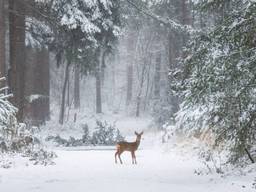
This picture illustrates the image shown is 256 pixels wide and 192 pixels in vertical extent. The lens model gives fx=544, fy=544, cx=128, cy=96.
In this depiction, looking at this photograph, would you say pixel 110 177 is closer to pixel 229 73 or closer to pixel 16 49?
pixel 229 73

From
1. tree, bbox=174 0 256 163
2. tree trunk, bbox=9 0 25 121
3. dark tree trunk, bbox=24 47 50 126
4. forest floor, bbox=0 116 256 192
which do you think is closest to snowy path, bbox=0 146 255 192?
forest floor, bbox=0 116 256 192

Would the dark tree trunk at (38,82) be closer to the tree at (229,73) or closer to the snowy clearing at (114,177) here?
the snowy clearing at (114,177)

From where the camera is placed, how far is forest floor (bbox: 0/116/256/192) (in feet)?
31.4

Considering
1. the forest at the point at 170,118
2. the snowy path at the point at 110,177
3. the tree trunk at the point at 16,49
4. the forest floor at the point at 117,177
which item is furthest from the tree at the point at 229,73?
the tree trunk at the point at 16,49

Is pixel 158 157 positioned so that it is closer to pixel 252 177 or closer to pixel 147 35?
pixel 252 177

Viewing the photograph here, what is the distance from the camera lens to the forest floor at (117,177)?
958 centimetres

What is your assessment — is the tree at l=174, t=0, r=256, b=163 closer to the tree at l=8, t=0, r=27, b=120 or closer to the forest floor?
the forest floor

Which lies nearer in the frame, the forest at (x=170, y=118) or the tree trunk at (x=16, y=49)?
the forest at (x=170, y=118)

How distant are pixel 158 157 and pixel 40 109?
11943 mm

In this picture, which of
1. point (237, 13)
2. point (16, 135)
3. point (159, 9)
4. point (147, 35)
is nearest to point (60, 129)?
point (159, 9)

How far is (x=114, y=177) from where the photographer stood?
1113 cm

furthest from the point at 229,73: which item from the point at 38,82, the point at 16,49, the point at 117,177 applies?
the point at 38,82

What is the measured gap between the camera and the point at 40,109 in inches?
1054

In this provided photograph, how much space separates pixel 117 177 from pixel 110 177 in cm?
16
